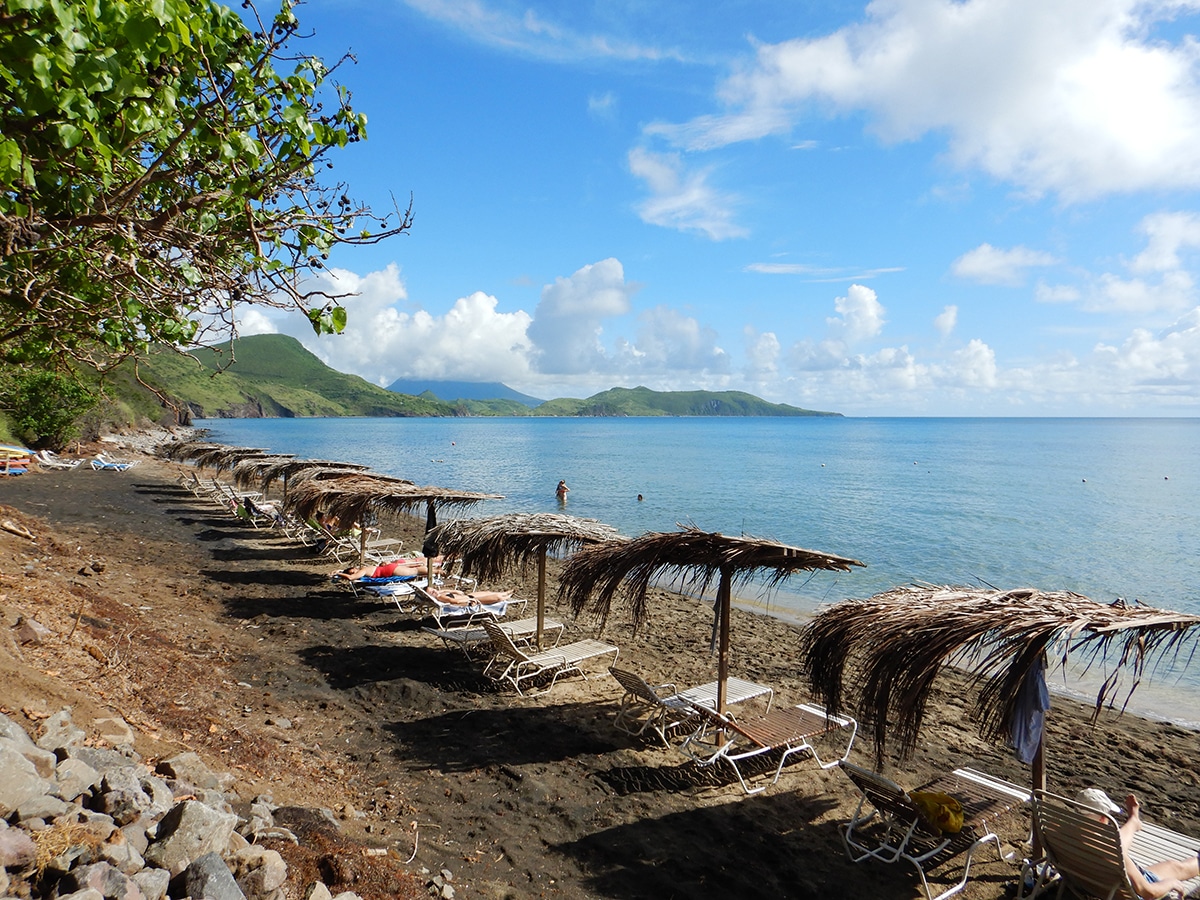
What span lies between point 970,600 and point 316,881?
475 centimetres

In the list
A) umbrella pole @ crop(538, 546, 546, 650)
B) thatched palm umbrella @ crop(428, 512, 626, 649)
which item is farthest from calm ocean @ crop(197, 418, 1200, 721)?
umbrella pole @ crop(538, 546, 546, 650)

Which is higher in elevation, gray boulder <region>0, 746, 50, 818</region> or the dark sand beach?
gray boulder <region>0, 746, 50, 818</region>

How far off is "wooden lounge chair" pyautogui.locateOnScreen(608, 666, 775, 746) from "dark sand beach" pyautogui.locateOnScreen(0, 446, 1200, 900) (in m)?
0.25

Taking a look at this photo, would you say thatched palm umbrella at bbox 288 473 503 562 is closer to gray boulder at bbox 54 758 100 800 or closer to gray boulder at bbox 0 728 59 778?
gray boulder at bbox 54 758 100 800

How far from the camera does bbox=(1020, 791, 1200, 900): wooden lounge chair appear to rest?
4.23 metres

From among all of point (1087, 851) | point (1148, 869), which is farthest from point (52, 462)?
point (1148, 869)

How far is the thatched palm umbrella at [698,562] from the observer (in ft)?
20.5

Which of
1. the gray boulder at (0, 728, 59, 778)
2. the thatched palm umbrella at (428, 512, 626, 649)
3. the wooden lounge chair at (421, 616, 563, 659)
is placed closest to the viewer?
the gray boulder at (0, 728, 59, 778)

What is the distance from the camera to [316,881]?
144 inches

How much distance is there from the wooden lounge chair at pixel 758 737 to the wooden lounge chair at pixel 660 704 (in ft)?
0.65

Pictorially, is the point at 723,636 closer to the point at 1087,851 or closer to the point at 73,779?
→ the point at 1087,851

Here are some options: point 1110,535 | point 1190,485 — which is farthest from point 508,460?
point 1190,485

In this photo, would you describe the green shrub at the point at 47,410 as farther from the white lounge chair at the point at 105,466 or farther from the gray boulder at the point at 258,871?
the gray boulder at the point at 258,871

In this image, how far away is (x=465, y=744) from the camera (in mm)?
6688
